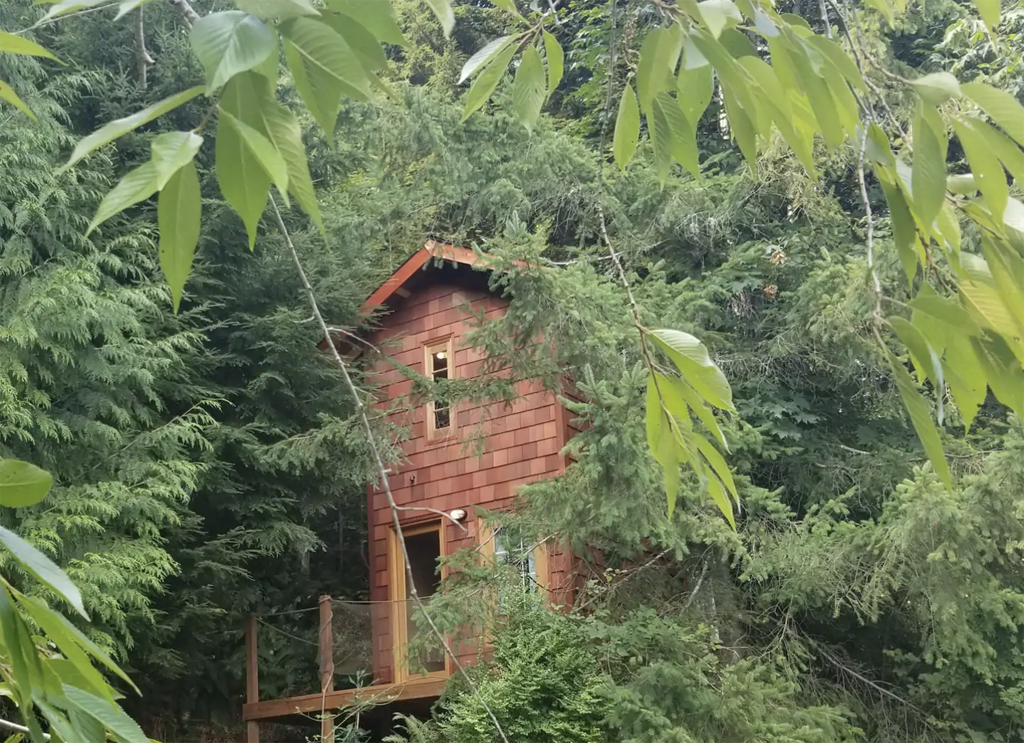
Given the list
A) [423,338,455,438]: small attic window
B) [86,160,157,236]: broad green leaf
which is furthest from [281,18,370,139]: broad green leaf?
[423,338,455,438]: small attic window

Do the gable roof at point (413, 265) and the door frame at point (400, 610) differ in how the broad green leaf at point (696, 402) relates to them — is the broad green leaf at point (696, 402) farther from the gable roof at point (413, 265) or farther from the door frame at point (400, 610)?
the gable roof at point (413, 265)

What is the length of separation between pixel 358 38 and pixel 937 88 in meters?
0.41

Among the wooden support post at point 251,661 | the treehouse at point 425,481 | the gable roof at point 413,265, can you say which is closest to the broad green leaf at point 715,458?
the treehouse at point 425,481

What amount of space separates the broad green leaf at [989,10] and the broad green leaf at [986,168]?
24 cm

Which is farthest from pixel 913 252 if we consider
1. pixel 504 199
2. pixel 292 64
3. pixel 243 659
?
pixel 243 659

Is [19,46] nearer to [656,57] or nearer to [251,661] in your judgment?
[656,57]

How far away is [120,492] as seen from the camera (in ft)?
24.7

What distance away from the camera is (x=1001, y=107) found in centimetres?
70

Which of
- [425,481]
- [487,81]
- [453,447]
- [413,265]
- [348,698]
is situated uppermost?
[413,265]

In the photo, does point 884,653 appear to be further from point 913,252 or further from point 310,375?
point 913,252

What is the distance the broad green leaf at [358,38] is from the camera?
2.20ft

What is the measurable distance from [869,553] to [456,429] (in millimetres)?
4104

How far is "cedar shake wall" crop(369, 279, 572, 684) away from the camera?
8922 millimetres

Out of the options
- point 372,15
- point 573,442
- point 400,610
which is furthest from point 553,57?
point 400,610
